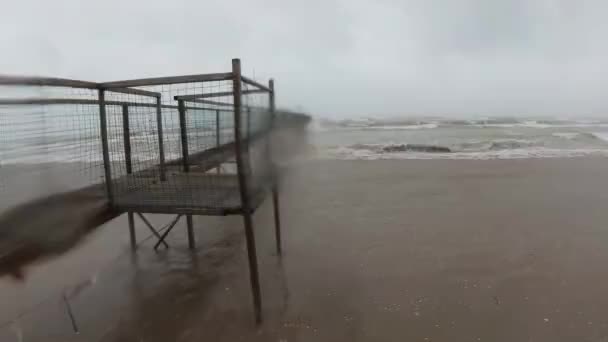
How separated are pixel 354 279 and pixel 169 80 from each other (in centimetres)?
295

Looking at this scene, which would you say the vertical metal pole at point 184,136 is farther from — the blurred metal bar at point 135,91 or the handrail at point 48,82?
the handrail at point 48,82

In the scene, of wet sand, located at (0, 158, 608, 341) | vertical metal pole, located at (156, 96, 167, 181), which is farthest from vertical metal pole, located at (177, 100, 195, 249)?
wet sand, located at (0, 158, 608, 341)

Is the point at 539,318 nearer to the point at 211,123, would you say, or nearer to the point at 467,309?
the point at 467,309

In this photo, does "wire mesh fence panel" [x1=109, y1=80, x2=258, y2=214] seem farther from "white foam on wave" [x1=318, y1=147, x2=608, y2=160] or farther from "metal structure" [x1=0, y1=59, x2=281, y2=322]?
"white foam on wave" [x1=318, y1=147, x2=608, y2=160]

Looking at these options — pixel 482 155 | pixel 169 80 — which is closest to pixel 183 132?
pixel 169 80

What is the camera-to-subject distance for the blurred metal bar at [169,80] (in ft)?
10.9

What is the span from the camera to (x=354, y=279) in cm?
470

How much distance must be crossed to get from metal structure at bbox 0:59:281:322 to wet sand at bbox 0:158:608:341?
1.75 feet

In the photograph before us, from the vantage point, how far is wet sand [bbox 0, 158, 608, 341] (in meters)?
3.75

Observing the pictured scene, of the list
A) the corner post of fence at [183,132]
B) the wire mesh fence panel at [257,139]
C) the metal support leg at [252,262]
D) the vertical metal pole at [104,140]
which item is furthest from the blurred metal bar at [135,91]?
the metal support leg at [252,262]

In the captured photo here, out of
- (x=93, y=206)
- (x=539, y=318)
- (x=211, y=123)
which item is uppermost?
(x=211, y=123)

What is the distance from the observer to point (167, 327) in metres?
3.87

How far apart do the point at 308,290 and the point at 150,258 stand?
94.7 inches

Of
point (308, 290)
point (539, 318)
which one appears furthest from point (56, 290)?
point (539, 318)
